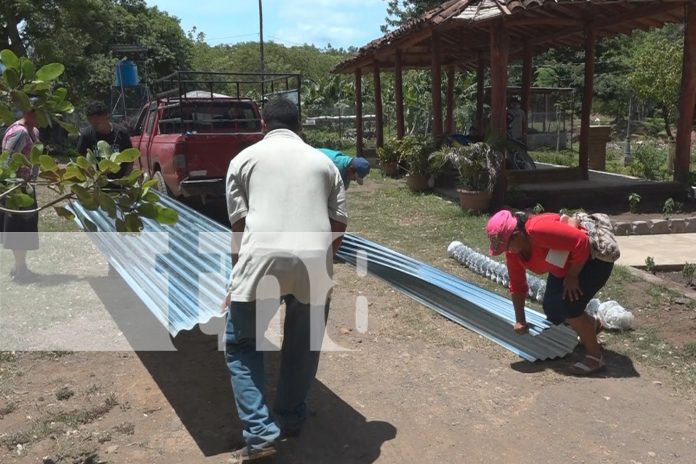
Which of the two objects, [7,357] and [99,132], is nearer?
[7,357]

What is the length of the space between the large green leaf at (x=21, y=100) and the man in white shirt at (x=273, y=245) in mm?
884

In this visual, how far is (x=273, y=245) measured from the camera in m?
2.88

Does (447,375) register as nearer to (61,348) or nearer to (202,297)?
(202,297)

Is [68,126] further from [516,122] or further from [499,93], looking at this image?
[516,122]

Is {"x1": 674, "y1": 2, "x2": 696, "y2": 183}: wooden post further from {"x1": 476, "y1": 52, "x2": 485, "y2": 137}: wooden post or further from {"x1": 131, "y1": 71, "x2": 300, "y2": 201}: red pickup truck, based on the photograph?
{"x1": 131, "y1": 71, "x2": 300, "y2": 201}: red pickup truck

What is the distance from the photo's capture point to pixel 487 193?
9188 millimetres

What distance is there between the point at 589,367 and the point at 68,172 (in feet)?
10.4

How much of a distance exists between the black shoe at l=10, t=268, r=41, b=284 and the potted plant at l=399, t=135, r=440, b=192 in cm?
679

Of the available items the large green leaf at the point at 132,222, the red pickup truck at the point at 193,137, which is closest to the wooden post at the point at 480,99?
the red pickup truck at the point at 193,137

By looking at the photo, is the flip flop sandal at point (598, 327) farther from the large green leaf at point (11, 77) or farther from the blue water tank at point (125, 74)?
the blue water tank at point (125, 74)

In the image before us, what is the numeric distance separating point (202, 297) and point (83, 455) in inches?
38.7

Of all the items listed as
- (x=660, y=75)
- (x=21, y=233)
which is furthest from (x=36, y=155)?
(x=660, y=75)

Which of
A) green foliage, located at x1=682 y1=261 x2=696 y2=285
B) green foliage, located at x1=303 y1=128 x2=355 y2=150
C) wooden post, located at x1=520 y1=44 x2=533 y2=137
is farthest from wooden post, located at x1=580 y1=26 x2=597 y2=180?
green foliage, located at x1=303 y1=128 x2=355 y2=150

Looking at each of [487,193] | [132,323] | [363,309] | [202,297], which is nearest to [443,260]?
[363,309]
